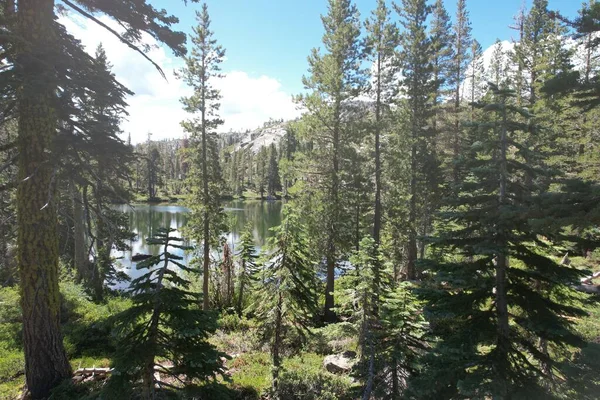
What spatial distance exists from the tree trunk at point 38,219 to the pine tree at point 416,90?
17.6 metres

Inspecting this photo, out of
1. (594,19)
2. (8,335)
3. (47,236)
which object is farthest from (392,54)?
(8,335)

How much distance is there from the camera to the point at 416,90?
20.2 meters

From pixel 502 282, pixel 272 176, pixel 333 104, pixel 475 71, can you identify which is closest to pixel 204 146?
pixel 333 104

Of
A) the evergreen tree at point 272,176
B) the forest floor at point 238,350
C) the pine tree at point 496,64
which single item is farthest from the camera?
the evergreen tree at point 272,176

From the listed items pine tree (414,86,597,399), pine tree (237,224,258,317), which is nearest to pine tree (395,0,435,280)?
pine tree (237,224,258,317)

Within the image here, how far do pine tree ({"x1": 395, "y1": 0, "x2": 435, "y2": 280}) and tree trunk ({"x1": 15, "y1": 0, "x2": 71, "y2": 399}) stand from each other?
1756 cm

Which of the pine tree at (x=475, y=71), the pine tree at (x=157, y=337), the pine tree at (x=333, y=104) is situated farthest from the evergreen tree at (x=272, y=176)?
the pine tree at (x=157, y=337)

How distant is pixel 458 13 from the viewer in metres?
29.2

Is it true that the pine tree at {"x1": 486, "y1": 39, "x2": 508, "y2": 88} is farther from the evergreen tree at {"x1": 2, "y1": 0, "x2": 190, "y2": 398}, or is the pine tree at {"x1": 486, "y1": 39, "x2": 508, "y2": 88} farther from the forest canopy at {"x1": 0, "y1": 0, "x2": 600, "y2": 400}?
the evergreen tree at {"x1": 2, "y1": 0, "x2": 190, "y2": 398}

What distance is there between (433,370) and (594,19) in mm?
5934

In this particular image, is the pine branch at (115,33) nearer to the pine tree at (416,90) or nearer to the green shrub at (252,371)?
the green shrub at (252,371)

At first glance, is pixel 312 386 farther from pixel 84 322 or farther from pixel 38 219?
pixel 84 322

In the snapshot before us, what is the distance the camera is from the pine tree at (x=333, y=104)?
1532 centimetres

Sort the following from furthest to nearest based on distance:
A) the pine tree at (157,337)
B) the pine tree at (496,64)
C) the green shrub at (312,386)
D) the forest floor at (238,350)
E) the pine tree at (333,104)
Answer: the pine tree at (496,64)
the pine tree at (333,104)
the green shrub at (312,386)
the forest floor at (238,350)
the pine tree at (157,337)
